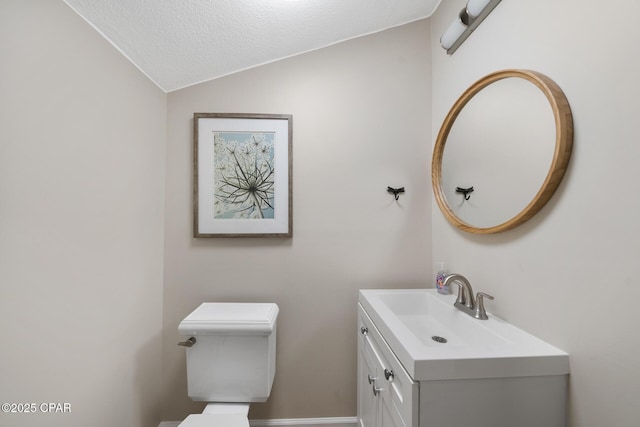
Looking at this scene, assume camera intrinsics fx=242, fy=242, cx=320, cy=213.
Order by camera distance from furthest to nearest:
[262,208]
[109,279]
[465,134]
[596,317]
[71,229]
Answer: [262,208], [465,134], [109,279], [71,229], [596,317]

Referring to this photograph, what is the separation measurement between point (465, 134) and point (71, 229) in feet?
5.55

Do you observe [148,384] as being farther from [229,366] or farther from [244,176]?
[244,176]

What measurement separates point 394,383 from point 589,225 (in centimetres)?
74

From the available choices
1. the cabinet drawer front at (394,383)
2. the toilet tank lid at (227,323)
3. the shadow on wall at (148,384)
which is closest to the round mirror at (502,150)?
the cabinet drawer front at (394,383)

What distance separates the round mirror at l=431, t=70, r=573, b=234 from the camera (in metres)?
0.75

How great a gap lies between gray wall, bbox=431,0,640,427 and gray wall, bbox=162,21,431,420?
619mm

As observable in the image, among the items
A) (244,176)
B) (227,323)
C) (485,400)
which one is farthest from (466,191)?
(227,323)

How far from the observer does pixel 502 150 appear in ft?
3.11

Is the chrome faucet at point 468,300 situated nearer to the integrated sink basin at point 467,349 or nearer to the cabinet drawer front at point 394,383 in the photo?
the integrated sink basin at point 467,349

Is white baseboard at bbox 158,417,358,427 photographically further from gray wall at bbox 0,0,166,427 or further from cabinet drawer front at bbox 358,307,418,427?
cabinet drawer front at bbox 358,307,418,427

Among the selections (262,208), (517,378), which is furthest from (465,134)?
(262,208)

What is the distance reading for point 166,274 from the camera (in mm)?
1449

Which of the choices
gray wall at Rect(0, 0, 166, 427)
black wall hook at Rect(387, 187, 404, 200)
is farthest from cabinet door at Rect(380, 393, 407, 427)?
gray wall at Rect(0, 0, 166, 427)

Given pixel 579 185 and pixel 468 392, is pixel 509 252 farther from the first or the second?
pixel 468 392
